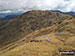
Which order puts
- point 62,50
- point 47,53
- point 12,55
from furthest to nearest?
point 62,50 < point 47,53 < point 12,55

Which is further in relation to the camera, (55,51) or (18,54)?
(55,51)

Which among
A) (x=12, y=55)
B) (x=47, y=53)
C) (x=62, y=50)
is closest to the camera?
(x=12, y=55)

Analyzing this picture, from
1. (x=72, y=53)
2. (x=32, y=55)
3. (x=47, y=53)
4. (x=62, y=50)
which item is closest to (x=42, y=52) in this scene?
(x=47, y=53)

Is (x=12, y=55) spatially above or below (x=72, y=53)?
above

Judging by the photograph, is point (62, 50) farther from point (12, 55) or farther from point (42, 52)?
point (12, 55)

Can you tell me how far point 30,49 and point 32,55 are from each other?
20.1 metres

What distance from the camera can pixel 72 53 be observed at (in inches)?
7485

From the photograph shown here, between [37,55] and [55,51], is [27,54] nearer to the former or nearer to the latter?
[37,55]

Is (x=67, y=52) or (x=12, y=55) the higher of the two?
(x=12, y=55)

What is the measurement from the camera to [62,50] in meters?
197

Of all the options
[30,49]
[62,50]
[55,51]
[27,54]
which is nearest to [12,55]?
[27,54]

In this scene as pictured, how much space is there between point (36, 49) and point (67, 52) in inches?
1943

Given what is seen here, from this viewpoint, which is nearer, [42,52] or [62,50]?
[42,52]

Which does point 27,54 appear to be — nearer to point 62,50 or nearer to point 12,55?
point 12,55
